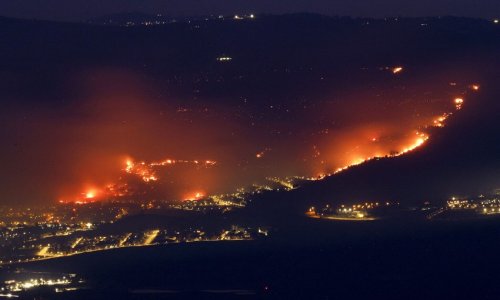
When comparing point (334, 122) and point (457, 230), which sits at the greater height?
point (334, 122)

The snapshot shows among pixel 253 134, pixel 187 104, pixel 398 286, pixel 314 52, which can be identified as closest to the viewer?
pixel 398 286

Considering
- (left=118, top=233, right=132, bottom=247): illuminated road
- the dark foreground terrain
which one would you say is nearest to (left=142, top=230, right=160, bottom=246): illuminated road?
(left=118, top=233, right=132, bottom=247): illuminated road

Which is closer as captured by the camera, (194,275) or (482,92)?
(194,275)

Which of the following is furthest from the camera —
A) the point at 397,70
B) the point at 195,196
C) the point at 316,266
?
the point at 397,70

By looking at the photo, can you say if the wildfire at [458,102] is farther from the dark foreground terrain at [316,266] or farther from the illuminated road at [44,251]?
the illuminated road at [44,251]

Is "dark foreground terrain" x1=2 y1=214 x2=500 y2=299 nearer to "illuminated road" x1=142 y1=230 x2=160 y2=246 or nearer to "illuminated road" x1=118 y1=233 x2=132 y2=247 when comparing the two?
"illuminated road" x1=142 y1=230 x2=160 y2=246

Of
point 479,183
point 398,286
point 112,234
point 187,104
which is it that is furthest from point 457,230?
point 187,104

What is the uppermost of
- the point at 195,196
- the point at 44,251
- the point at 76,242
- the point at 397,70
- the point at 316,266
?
the point at 397,70

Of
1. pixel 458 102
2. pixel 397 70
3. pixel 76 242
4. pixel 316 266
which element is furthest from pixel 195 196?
pixel 397 70

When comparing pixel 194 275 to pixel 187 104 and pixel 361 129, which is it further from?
pixel 187 104

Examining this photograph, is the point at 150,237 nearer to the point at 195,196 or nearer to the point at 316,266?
the point at 195,196

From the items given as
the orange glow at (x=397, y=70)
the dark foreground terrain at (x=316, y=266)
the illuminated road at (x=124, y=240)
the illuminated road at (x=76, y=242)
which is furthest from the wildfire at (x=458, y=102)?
the illuminated road at (x=76, y=242)
